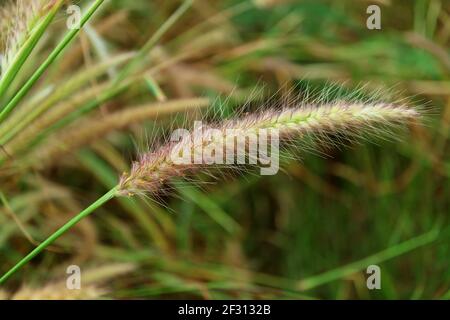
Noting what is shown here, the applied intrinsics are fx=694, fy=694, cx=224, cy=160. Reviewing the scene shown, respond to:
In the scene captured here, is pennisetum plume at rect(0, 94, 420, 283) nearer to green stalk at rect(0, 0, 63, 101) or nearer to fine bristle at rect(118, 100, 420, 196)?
fine bristle at rect(118, 100, 420, 196)

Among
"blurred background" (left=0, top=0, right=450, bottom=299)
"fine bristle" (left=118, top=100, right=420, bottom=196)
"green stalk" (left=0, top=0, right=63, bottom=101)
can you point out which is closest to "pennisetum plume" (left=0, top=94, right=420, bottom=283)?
"fine bristle" (left=118, top=100, right=420, bottom=196)

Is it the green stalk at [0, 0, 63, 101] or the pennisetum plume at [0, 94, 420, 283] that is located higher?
the green stalk at [0, 0, 63, 101]

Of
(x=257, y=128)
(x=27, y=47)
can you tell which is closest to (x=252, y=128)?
(x=257, y=128)

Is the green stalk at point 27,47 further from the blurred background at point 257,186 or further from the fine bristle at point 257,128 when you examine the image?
the blurred background at point 257,186

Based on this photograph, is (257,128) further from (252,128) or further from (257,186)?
(257,186)

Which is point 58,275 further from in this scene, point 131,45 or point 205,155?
point 131,45
